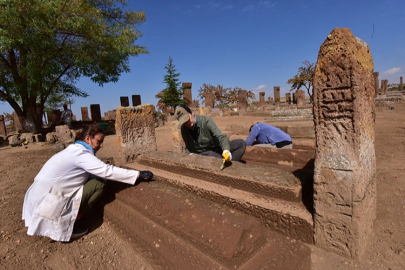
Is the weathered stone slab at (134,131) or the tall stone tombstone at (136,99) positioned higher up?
the tall stone tombstone at (136,99)

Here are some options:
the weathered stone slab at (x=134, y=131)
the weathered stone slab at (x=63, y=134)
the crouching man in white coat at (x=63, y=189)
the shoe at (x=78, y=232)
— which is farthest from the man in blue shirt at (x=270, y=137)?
the weathered stone slab at (x=63, y=134)

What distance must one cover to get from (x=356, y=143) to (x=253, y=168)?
1069mm

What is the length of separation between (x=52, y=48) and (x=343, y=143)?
11.8 meters

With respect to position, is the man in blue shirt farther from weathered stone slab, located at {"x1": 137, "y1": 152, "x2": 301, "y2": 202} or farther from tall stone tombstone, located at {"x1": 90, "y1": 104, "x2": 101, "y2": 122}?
tall stone tombstone, located at {"x1": 90, "y1": 104, "x2": 101, "y2": 122}

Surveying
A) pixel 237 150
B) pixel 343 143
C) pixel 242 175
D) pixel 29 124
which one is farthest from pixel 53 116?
pixel 343 143

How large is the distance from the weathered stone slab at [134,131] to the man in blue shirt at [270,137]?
176 centimetres

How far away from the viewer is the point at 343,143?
1.63m

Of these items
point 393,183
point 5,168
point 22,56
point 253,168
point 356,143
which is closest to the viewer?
point 356,143

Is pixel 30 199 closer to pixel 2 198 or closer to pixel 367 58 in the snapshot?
pixel 2 198

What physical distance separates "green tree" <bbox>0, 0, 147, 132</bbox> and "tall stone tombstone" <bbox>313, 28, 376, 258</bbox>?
10.6m

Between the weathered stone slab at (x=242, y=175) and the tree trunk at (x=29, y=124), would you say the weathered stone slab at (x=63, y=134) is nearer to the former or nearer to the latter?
the tree trunk at (x=29, y=124)

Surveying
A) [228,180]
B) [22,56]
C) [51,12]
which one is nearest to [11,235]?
[228,180]

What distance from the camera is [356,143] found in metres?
1.58

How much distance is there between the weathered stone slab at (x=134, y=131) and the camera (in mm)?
3785
